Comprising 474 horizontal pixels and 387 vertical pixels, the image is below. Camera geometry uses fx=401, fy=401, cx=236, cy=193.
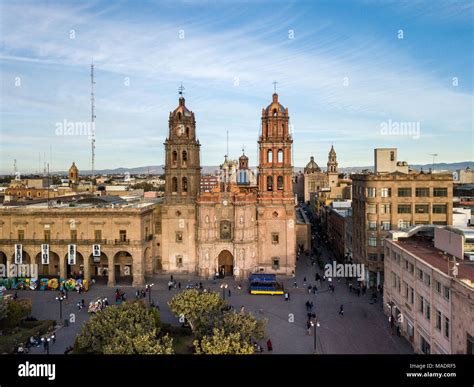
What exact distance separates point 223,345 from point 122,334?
664 cm

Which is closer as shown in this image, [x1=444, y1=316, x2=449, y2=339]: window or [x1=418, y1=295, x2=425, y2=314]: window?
[x1=444, y1=316, x2=449, y2=339]: window

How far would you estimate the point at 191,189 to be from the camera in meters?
59.5

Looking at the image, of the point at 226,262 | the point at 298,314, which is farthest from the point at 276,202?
the point at 298,314

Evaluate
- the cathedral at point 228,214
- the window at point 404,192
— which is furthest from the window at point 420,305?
the cathedral at point 228,214

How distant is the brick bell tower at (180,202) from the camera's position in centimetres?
5934

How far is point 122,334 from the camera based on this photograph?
84.5 feet

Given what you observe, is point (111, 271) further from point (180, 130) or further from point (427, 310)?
point (427, 310)

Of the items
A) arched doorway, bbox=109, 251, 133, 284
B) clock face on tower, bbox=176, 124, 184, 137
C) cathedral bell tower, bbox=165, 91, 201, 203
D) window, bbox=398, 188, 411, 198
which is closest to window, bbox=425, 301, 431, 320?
window, bbox=398, 188, 411, 198

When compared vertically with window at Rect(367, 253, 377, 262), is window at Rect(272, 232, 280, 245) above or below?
above

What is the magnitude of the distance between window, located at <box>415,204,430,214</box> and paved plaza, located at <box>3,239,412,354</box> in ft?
39.2

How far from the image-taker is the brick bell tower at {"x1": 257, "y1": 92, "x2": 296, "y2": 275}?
5841 cm

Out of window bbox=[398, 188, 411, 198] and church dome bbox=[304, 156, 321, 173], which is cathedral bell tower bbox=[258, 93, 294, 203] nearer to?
window bbox=[398, 188, 411, 198]
